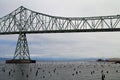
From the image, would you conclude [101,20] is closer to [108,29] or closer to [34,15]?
[108,29]

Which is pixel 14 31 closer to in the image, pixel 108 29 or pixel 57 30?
pixel 57 30

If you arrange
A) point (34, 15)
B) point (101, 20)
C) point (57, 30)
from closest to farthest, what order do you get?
point (101, 20) → point (57, 30) → point (34, 15)

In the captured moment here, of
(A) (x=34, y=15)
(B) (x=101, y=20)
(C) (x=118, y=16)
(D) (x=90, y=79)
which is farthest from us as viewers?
(A) (x=34, y=15)

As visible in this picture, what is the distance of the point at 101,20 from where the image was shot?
348 feet

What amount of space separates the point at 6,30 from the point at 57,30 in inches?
1210

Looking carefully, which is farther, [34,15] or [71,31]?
[34,15]

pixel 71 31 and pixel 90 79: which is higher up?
pixel 71 31

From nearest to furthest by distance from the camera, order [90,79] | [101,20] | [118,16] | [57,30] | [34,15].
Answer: [90,79] < [118,16] < [101,20] < [57,30] < [34,15]

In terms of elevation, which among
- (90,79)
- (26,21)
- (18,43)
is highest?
(26,21)

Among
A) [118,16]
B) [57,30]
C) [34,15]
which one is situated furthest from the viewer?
[34,15]

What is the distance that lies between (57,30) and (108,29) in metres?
22.4

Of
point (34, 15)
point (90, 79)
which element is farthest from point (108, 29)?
point (34, 15)

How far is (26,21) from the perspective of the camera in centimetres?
14225

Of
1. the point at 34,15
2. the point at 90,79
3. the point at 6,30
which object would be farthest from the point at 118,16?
the point at 6,30
